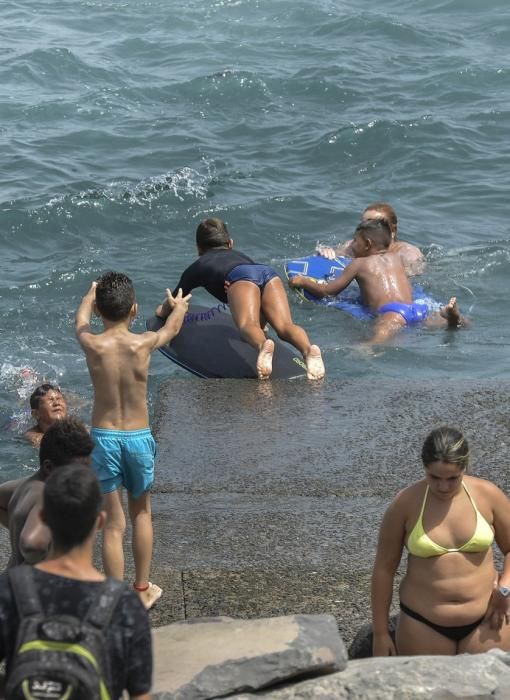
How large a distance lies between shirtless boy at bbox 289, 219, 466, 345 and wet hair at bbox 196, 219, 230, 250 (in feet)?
7.49

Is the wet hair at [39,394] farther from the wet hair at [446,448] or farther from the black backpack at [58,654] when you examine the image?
the black backpack at [58,654]

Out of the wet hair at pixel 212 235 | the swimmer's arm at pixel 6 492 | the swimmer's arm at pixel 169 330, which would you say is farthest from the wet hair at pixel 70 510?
the wet hair at pixel 212 235

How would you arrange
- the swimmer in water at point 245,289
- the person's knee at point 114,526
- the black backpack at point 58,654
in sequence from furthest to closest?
the swimmer in water at point 245,289, the person's knee at point 114,526, the black backpack at point 58,654

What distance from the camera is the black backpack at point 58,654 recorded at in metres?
3.40

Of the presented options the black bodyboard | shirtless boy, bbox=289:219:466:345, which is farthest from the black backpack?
shirtless boy, bbox=289:219:466:345

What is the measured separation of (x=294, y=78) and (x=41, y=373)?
11661mm

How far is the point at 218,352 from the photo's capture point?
31.4 ft

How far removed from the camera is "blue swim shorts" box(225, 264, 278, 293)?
31.1 feet

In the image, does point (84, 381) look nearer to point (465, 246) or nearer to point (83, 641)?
point (465, 246)

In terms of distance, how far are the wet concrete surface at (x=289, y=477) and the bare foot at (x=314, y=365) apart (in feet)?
0.47

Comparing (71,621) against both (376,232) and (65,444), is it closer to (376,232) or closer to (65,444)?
(65,444)

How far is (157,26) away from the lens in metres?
26.0

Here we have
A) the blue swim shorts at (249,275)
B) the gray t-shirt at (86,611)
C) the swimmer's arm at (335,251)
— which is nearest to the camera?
the gray t-shirt at (86,611)

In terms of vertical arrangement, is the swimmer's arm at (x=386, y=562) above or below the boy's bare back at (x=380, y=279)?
above
